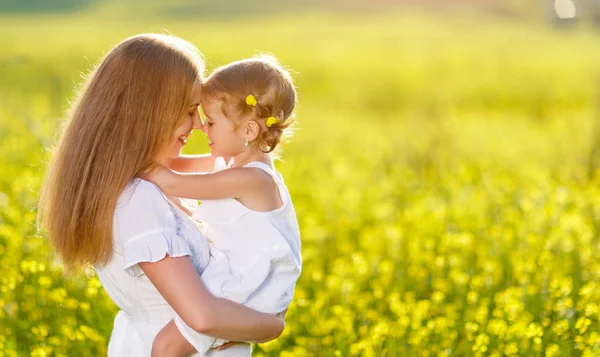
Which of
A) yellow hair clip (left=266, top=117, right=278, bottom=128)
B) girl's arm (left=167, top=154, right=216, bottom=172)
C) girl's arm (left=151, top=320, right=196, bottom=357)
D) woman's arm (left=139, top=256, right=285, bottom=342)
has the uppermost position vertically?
yellow hair clip (left=266, top=117, right=278, bottom=128)

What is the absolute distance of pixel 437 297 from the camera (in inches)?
160

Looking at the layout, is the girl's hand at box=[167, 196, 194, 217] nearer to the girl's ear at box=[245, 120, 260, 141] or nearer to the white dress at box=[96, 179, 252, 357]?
the white dress at box=[96, 179, 252, 357]

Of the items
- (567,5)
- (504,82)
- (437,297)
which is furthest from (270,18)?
(437,297)

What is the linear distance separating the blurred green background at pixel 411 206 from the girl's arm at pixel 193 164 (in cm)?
45

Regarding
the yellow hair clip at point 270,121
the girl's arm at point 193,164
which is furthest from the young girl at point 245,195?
the girl's arm at point 193,164

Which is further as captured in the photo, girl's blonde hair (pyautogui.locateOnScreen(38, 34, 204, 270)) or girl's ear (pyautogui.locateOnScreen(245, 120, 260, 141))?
girl's ear (pyautogui.locateOnScreen(245, 120, 260, 141))

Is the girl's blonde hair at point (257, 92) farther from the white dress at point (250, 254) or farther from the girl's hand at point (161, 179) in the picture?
the girl's hand at point (161, 179)

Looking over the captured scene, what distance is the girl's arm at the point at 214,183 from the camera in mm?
2510

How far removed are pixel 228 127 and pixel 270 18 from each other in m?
36.9

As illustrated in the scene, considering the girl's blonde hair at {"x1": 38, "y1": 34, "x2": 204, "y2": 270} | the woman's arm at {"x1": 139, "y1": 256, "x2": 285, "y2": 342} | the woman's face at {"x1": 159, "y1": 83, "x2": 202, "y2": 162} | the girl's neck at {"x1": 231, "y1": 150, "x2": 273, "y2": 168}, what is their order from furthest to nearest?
1. the girl's neck at {"x1": 231, "y1": 150, "x2": 273, "y2": 168}
2. the woman's face at {"x1": 159, "y1": 83, "x2": 202, "y2": 162}
3. the girl's blonde hair at {"x1": 38, "y1": 34, "x2": 204, "y2": 270}
4. the woman's arm at {"x1": 139, "y1": 256, "x2": 285, "y2": 342}

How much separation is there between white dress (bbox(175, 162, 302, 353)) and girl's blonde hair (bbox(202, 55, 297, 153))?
0.17 meters

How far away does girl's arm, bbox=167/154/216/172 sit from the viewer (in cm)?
301

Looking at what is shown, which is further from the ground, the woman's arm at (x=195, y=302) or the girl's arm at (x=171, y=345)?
the woman's arm at (x=195, y=302)

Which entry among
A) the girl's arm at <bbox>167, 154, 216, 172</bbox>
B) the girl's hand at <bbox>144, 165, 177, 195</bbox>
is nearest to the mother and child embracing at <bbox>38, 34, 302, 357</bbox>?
the girl's hand at <bbox>144, 165, 177, 195</bbox>
